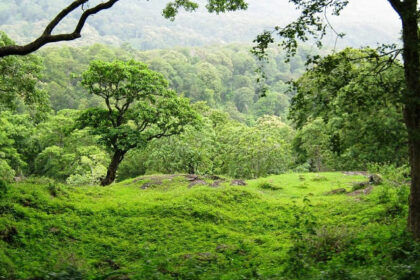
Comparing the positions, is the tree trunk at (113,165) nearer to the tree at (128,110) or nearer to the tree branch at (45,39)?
the tree at (128,110)

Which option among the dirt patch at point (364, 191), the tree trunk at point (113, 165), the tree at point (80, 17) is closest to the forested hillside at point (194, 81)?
the tree trunk at point (113, 165)

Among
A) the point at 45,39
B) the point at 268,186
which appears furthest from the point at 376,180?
the point at 45,39

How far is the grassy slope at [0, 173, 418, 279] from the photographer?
8.39 m

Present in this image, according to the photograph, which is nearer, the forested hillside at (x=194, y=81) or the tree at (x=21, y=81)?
the tree at (x=21, y=81)

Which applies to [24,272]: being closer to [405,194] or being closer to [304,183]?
[405,194]

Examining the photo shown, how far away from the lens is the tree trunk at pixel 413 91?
830cm

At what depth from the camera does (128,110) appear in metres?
23.9

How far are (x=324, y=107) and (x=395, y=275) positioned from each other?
5548 mm

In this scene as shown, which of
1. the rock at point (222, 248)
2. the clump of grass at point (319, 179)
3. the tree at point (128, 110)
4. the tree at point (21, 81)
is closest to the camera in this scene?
the rock at point (222, 248)

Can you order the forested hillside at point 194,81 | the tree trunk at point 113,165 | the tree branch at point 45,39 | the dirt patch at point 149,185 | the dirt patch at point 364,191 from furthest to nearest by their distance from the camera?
the forested hillside at point 194,81 → the tree trunk at point 113,165 → the dirt patch at point 149,185 → the dirt patch at point 364,191 → the tree branch at point 45,39

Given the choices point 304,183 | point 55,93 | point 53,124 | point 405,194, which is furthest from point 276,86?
point 405,194

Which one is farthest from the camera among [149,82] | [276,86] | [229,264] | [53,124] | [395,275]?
[276,86]

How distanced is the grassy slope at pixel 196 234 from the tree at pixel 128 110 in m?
4.00

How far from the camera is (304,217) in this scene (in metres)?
15.2
